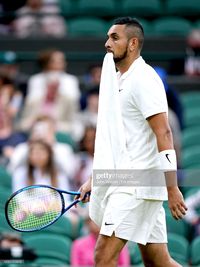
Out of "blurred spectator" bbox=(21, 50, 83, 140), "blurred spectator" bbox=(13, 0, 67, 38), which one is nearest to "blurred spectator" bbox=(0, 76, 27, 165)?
"blurred spectator" bbox=(21, 50, 83, 140)

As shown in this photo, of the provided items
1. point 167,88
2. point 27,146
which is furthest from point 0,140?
point 167,88

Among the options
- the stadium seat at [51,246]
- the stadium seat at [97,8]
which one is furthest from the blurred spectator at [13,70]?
the stadium seat at [51,246]

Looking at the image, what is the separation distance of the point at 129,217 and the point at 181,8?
28.3 feet

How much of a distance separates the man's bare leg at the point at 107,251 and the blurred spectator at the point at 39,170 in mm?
3735

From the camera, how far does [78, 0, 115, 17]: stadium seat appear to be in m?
14.2

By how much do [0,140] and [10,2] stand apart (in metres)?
4.31

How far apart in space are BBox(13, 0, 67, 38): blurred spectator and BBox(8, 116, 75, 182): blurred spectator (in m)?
3.17

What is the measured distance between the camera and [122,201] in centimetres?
595

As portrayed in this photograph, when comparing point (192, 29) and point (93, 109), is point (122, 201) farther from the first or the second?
point (192, 29)

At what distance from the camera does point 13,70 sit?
1302 cm

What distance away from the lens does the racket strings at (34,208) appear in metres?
6.25

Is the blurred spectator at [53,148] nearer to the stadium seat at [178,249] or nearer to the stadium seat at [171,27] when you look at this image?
the stadium seat at [178,249]

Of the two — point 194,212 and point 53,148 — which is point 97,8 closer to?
point 53,148

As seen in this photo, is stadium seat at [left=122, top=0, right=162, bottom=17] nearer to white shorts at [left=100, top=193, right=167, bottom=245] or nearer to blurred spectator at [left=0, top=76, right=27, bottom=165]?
blurred spectator at [left=0, top=76, right=27, bottom=165]
